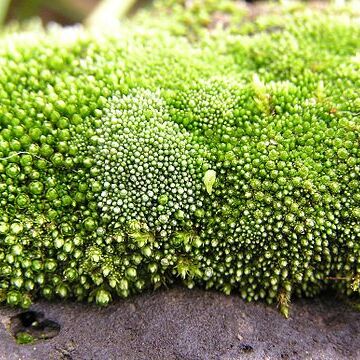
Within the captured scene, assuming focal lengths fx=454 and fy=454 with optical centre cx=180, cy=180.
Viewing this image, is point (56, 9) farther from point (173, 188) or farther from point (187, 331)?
point (187, 331)

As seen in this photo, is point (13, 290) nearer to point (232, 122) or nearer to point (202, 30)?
point (232, 122)

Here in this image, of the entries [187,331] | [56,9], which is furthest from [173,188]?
[56,9]

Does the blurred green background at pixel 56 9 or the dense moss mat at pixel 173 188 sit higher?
the blurred green background at pixel 56 9

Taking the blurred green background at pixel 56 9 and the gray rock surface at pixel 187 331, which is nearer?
the gray rock surface at pixel 187 331

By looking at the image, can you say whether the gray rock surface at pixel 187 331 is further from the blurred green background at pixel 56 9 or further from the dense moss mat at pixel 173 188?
the blurred green background at pixel 56 9

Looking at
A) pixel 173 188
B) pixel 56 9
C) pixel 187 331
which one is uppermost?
pixel 56 9

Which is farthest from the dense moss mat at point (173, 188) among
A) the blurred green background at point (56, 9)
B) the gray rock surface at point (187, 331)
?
the blurred green background at point (56, 9)
